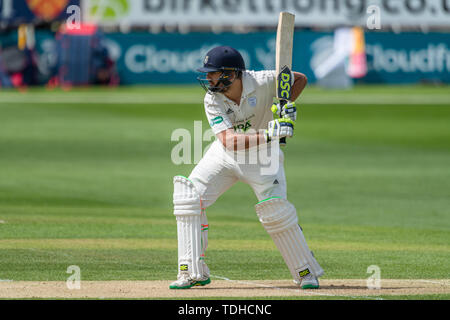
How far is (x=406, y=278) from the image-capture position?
773 cm

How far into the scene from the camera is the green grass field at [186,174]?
862 cm

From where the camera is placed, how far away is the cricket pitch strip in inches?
269

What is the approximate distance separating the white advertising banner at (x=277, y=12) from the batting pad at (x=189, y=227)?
27.1 m

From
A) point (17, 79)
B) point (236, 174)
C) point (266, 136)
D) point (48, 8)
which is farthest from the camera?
point (48, 8)

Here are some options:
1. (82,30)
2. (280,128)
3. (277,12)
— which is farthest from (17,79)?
(280,128)

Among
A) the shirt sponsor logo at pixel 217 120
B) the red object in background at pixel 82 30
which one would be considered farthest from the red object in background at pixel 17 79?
the shirt sponsor logo at pixel 217 120

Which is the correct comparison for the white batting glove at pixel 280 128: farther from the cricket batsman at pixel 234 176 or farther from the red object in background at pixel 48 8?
the red object in background at pixel 48 8

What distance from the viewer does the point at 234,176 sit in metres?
7.37

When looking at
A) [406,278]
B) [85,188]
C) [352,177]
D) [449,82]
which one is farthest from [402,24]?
[406,278]

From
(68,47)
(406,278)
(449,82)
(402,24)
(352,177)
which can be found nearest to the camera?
(406,278)

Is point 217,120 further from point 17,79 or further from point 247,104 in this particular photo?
point 17,79

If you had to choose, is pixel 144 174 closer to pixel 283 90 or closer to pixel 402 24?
pixel 283 90

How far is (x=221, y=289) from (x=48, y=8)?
26.8m
